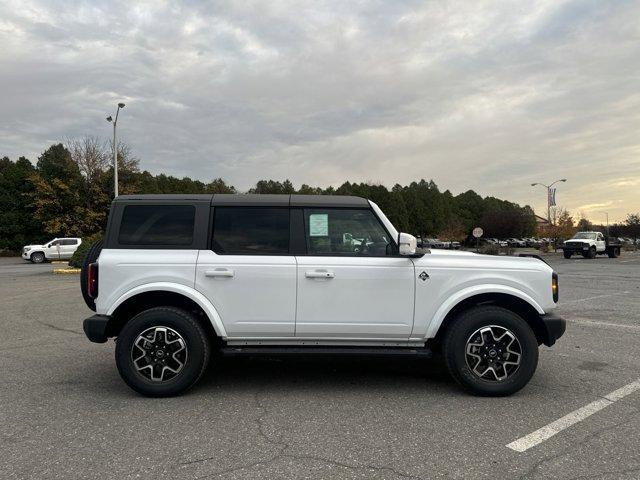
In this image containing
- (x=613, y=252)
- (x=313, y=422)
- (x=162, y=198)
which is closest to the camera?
(x=313, y=422)

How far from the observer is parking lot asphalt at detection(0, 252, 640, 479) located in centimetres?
305

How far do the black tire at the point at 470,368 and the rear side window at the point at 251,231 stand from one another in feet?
5.67

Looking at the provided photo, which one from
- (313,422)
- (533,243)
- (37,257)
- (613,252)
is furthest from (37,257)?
(533,243)

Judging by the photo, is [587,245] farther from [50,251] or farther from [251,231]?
[50,251]

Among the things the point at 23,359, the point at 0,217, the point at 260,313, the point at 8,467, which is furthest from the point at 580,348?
the point at 0,217

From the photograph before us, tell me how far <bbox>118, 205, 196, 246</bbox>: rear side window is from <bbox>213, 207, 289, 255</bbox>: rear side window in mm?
269

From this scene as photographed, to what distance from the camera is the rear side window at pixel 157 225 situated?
445cm

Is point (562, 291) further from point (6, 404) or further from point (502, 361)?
point (6, 404)

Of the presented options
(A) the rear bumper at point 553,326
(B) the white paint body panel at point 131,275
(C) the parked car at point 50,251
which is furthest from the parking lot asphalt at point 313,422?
(C) the parked car at point 50,251

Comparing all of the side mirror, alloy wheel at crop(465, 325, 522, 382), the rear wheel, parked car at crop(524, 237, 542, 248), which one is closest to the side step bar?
alloy wheel at crop(465, 325, 522, 382)

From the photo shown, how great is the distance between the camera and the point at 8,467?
10.00ft

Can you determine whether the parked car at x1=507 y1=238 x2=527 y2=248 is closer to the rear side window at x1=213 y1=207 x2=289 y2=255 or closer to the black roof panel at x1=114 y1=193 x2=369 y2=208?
the black roof panel at x1=114 y1=193 x2=369 y2=208

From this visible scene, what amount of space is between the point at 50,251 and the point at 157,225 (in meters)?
31.3

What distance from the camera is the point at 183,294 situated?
4273mm
